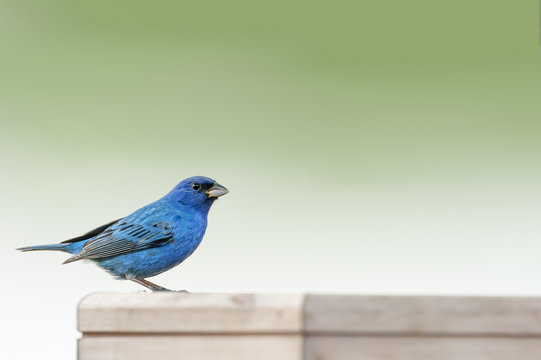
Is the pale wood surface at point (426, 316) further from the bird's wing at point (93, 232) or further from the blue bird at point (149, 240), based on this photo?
the bird's wing at point (93, 232)

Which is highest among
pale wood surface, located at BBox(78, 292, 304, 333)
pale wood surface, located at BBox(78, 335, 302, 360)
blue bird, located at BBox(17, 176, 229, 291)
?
blue bird, located at BBox(17, 176, 229, 291)

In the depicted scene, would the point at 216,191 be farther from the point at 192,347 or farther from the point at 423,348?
the point at 423,348

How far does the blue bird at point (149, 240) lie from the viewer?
2.12 metres

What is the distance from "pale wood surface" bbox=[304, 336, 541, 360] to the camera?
1.25 m

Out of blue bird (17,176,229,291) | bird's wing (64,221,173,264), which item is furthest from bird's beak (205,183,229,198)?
bird's wing (64,221,173,264)

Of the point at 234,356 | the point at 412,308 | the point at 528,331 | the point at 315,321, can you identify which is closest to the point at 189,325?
the point at 234,356

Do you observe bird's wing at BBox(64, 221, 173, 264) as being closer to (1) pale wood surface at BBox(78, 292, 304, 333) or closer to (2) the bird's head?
(2) the bird's head

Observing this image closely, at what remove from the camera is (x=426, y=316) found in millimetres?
1259

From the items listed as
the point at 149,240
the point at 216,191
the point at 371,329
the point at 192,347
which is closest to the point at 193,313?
the point at 192,347

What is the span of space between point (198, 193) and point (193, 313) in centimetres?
97

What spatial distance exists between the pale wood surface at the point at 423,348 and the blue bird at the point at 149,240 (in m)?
0.89

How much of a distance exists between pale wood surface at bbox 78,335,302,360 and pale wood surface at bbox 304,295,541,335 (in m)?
0.05

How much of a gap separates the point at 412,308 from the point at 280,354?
218 millimetres

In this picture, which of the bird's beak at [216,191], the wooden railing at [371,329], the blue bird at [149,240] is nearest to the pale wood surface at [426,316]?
the wooden railing at [371,329]
